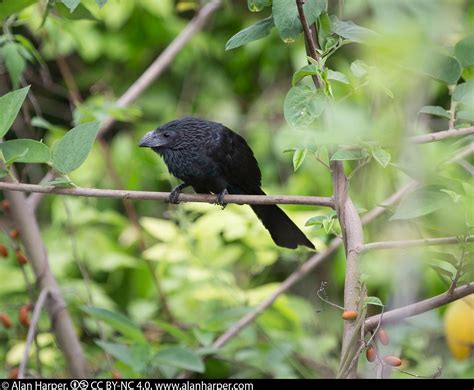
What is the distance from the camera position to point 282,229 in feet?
7.63

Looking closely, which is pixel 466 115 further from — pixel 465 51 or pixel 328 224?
pixel 328 224

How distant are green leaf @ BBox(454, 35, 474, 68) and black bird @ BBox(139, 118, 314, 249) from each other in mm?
1015

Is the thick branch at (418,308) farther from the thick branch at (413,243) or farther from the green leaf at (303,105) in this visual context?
the green leaf at (303,105)

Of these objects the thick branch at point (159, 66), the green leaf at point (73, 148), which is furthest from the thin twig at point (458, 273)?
the thick branch at point (159, 66)

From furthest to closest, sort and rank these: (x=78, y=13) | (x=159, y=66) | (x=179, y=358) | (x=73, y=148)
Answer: (x=159, y=66)
(x=179, y=358)
(x=78, y=13)
(x=73, y=148)

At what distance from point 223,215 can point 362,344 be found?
73.8 inches

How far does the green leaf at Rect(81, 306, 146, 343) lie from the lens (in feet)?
7.11

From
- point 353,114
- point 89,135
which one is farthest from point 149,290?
point 353,114

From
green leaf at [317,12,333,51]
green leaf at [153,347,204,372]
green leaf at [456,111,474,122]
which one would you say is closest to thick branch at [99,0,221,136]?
green leaf at [153,347,204,372]

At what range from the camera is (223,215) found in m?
3.13

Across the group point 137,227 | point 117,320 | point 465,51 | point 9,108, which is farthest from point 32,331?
point 137,227

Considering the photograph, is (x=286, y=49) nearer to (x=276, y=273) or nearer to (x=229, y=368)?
(x=276, y=273)

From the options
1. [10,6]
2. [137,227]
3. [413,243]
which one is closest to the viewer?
[413,243]

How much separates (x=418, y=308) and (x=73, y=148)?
0.82 metres
